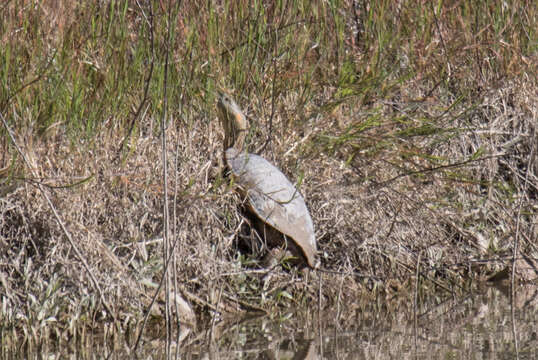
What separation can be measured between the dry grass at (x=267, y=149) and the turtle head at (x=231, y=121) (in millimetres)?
75

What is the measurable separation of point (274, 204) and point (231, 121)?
0.49m

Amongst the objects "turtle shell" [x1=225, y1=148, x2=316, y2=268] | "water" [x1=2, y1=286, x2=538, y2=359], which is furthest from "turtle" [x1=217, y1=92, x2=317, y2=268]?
"water" [x1=2, y1=286, x2=538, y2=359]

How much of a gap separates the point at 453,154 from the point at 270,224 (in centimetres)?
127

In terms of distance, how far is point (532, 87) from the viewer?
215 inches

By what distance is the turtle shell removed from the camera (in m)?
4.37

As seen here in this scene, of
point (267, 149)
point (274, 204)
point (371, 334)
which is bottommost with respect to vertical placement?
point (371, 334)

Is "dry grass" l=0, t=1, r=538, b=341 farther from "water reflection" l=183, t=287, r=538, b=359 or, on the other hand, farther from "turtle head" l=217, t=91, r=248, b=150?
"water reflection" l=183, t=287, r=538, b=359

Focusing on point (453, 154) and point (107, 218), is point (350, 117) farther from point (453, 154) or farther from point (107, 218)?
point (107, 218)

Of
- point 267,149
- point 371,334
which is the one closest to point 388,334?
point 371,334

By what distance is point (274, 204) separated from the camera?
4.41 meters

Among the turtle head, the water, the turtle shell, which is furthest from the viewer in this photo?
the turtle head

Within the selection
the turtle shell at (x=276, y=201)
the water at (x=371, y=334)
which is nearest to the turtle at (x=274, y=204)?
the turtle shell at (x=276, y=201)

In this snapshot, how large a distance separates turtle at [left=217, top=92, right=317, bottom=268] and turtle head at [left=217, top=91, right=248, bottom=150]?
7 centimetres

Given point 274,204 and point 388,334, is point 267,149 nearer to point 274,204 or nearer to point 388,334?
point 274,204
